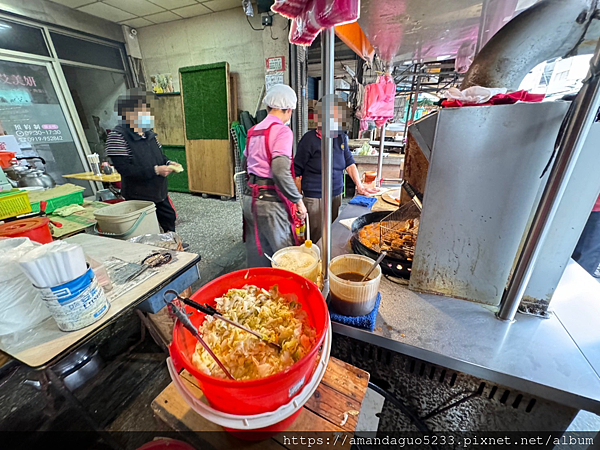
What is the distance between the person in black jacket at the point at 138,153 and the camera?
2531mm

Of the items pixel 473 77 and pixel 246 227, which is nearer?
pixel 473 77

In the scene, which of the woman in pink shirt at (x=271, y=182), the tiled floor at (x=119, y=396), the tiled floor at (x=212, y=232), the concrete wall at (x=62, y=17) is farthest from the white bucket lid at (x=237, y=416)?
the concrete wall at (x=62, y=17)

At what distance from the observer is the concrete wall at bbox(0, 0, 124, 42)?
14.3 ft

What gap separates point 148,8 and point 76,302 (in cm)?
657

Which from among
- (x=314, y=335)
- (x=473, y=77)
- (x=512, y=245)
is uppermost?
(x=473, y=77)

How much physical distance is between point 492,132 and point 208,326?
132cm

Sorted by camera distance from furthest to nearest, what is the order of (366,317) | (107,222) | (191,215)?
(191,215) < (107,222) < (366,317)

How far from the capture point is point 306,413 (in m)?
0.87

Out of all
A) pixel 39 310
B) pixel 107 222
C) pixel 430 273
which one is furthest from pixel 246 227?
pixel 430 273

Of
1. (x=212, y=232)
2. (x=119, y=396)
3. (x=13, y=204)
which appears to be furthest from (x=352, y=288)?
(x=212, y=232)

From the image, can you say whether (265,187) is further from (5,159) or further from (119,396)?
(5,159)

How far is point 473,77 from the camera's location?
1188 millimetres

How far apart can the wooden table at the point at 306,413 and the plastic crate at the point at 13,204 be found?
2427 mm

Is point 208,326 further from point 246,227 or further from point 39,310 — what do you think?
point 246,227
